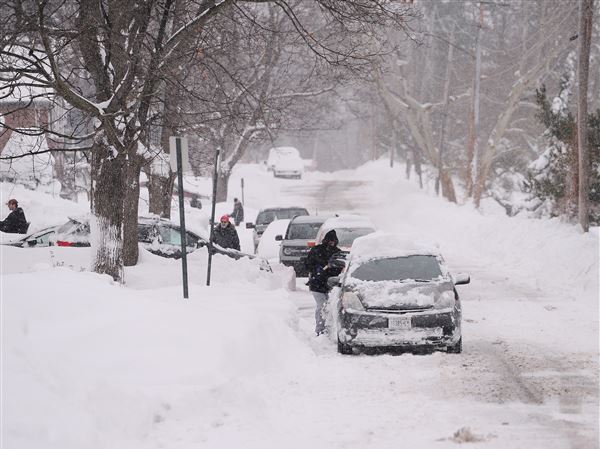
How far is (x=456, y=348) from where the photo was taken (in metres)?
11.8

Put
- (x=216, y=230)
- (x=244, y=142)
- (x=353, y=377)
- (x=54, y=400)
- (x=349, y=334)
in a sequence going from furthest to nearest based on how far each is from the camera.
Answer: (x=244, y=142)
(x=216, y=230)
(x=349, y=334)
(x=353, y=377)
(x=54, y=400)

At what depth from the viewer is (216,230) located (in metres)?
21.4

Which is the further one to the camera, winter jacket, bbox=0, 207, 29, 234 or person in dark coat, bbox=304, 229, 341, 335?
winter jacket, bbox=0, 207, 29, 234

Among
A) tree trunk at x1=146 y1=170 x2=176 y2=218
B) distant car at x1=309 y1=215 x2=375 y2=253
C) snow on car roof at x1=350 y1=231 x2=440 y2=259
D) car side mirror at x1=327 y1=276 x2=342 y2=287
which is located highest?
tree trunk at x1=146 y1=170 x2=176 y2=218

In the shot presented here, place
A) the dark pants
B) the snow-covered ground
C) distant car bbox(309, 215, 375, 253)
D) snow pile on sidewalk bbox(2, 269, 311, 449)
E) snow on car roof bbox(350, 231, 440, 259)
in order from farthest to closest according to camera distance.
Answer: distant car bbox(309, 215, 375, 253)
the dark pants
snow on car roof bbox(350, 231, 440, 259)
the snow-covered ground
snow pile on sidewalk bbox(2, 269, 311, 449)

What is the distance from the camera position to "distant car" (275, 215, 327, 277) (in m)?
22.6

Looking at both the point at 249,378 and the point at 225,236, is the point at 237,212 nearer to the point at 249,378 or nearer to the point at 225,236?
the point at 225,236

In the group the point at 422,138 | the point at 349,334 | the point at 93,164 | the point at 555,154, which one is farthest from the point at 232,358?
the point at 422,138

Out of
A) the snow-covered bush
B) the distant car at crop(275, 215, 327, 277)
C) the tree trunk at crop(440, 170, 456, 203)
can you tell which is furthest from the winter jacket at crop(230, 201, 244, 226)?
the tree trunk at crop(440, 170, 456, 203)

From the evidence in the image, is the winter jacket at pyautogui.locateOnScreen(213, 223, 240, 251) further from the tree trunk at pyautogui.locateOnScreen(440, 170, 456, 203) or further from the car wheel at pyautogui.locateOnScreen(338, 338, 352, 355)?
the tree trunk at pyautogui.locateOnScreen(440, 170, 456, 203)

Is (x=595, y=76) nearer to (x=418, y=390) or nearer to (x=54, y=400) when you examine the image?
(x=418, y=390)

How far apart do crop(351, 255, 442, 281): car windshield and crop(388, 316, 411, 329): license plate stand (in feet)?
2.87

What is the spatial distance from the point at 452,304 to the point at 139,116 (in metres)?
6.42

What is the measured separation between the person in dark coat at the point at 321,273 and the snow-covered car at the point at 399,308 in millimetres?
771
